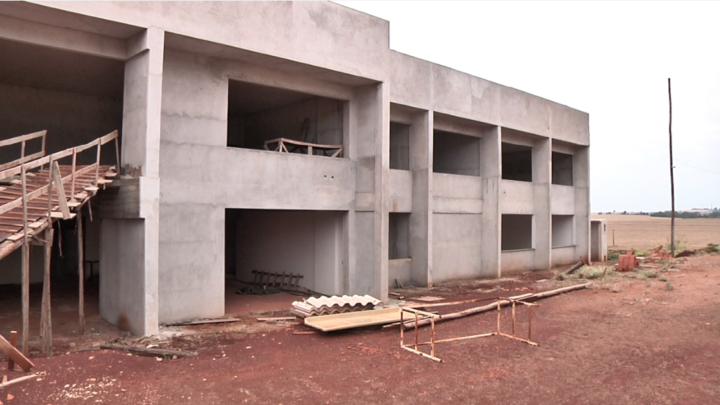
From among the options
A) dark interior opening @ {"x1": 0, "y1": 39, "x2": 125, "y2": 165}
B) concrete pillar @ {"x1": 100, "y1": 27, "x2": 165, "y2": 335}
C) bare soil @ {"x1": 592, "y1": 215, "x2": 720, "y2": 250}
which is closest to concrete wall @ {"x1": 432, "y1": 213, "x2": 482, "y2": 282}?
concrete pillar @ {"x1": 100, "y1": 27, "x2": 165, "y2": 335}

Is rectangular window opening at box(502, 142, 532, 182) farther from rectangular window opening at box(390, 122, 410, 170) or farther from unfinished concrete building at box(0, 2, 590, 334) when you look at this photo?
rectangular window opening at box(390, 122, 410, 170)

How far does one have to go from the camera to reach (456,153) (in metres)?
23.9

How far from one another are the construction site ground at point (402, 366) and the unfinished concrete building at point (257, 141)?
2175 millimetres

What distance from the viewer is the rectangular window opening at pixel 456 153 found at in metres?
23.0

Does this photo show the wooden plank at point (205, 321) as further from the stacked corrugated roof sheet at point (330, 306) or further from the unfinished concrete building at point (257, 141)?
the stacked corrugated roof sheet at point (330, 306)

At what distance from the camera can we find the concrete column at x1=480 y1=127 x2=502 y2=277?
22141 millimetres

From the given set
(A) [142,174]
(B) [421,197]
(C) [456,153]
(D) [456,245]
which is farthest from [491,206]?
(A) [142,174]

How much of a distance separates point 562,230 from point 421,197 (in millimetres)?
13268

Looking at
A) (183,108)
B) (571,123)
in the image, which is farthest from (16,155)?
(571,123)

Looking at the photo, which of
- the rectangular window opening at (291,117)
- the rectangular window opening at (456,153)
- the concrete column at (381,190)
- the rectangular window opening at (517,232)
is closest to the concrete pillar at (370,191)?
the concrete column at (381,190)

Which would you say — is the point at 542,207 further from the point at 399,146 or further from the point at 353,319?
the point at 353,319

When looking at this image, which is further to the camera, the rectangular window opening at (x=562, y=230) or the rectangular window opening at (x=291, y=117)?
the rectangular window opening at (x=562, y=230)

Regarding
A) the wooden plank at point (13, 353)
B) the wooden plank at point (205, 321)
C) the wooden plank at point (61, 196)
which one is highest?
the wooden plank at point (61, 196)

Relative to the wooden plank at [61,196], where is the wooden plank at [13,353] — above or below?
below
